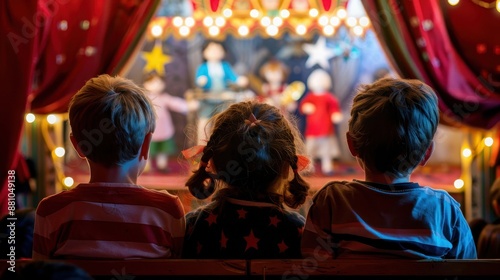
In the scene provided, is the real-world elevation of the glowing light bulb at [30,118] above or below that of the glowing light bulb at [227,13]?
below

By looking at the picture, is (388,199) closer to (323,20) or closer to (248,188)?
(248,188)

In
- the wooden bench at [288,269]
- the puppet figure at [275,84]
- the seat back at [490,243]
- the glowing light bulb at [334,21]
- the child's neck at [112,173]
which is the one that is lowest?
the seat back at [490,243]

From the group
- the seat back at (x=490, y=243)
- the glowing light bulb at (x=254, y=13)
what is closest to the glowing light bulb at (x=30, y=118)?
the glowing light bulb at (x=254, y=13)

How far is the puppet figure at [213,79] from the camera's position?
4.85 meters

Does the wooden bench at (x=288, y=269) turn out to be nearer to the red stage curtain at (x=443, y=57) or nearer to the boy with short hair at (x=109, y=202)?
the boy with short hair at (x=109, y=202)

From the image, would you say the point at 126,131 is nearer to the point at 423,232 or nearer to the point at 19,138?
the point at 423,232

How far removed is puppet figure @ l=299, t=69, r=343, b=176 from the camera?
16.0ft

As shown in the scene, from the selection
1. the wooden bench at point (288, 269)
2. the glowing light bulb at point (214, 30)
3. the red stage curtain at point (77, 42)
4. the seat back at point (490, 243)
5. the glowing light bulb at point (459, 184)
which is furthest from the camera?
the glowing light bulb at point (214, 30)

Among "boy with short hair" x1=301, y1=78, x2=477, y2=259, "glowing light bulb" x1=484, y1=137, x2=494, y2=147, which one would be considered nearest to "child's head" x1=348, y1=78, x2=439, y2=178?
"boy with short hair" x1=301, y1=78, x2=477, y2=259

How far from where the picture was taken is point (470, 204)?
169 inches

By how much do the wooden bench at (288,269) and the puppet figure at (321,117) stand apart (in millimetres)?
3372

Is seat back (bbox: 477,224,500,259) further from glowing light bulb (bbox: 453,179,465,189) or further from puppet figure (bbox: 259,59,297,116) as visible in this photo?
puppet figure (bbox: 259,59,297,116)

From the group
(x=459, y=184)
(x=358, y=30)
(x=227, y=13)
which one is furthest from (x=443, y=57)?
(x=227, y=13)

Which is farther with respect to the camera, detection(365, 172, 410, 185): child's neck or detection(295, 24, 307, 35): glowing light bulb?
detection(295, 24, 307, 35): glowing light bulb
